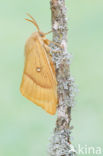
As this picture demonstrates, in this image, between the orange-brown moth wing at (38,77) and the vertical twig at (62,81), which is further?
the orange-brown moth wing at (38,77)

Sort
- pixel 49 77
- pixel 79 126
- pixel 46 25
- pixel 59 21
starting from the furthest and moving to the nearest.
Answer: pixel 46 25 < pixel 79 126 < pixel 49 77 < pixel 59 21

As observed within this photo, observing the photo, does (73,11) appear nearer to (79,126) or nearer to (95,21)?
(95,21)

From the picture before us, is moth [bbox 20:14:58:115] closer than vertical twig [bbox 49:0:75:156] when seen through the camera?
No

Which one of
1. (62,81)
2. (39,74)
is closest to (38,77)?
(39,74)

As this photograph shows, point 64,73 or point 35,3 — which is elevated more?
point 35,3

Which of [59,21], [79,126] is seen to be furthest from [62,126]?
[79,126]

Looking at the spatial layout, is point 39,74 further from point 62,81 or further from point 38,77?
point 62,81
